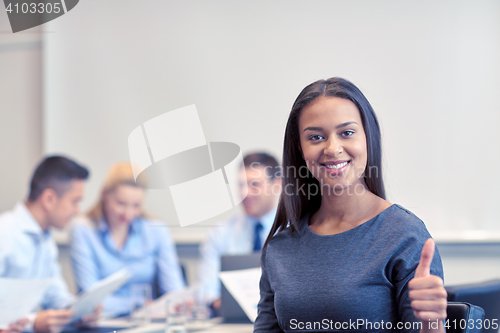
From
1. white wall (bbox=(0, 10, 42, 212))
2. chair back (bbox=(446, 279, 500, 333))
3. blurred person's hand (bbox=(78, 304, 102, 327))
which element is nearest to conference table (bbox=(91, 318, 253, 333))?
blurred person's hand (bbox=(78, 304, 102, 327))

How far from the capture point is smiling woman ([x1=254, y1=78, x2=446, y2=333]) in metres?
0.85

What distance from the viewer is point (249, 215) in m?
2.56

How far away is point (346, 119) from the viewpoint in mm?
920

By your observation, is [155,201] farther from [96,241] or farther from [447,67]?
[447,67]

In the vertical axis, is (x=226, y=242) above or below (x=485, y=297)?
below

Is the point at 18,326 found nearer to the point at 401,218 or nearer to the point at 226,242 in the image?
the point at 226,242

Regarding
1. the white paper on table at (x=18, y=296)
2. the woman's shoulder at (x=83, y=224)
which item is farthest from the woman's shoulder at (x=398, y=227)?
the woman's shoulder at (x=83, y=224)

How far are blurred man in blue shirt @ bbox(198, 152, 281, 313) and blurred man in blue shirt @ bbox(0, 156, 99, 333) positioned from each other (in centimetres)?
77

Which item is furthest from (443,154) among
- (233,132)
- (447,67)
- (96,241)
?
(96,241)

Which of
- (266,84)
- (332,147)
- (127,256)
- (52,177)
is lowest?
(127,256)

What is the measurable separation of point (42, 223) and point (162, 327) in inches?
39.7

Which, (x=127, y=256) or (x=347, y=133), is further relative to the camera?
(x=127, y=256)

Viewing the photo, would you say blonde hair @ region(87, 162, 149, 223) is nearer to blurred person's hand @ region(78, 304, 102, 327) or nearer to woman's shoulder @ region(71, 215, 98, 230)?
woman's shoulder @ region(71, 215, 98, 230)

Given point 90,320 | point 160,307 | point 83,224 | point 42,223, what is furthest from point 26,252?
point 160,307
